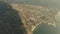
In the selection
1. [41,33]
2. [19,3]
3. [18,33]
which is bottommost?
[18,33]

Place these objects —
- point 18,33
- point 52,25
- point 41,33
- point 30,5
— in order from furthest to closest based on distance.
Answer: point 30,5
point 52,25
point 41,33
point 18,33

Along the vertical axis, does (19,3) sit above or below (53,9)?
below

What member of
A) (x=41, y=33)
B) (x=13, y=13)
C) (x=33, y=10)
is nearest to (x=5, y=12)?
(x=13, y=13)

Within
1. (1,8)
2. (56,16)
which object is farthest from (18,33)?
(56,16)

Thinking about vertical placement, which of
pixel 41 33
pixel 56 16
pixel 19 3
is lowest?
pixel 41 33

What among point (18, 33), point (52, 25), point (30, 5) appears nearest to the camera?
point (18, 33)

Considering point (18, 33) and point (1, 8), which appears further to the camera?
point (1, 8)

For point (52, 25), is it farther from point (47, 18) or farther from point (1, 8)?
point (1, 8)

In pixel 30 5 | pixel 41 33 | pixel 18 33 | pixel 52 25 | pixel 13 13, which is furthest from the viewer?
pixel 30 5

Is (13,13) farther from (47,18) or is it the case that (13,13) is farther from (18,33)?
(47,18)
